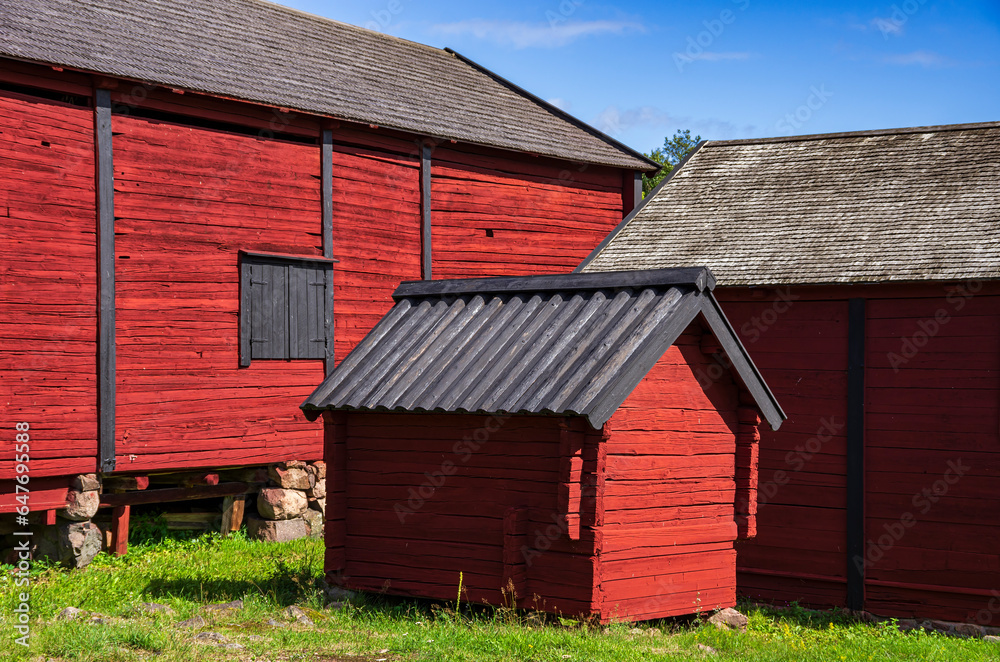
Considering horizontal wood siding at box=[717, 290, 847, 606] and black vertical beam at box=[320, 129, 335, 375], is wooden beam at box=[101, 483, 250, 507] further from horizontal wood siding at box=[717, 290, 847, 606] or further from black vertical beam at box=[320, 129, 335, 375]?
horizontal wood siding at box=[717, 290, 847, 606]

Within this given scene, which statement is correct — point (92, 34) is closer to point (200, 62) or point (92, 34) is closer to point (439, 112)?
point (200, 62)

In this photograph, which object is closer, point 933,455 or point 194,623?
point 194,623

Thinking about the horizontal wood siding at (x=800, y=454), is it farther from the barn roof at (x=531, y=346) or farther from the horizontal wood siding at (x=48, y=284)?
the horizontal wood siding at (x=48, y=284)

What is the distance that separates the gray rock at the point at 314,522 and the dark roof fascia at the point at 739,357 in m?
7.18

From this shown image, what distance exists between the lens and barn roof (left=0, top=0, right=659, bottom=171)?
1191cm

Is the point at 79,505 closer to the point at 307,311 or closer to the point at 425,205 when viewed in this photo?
the point at 307,311

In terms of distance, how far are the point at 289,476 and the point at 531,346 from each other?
622 centimetres

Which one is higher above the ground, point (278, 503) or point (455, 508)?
point (455, 508)

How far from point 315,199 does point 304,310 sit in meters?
1.59

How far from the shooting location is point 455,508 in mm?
8844

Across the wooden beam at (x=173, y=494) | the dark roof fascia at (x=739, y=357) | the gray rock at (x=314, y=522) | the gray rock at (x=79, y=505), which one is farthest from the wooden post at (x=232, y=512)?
the dark roof fascia at (x=739, y=357)

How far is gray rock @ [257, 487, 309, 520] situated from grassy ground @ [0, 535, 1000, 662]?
1.60 metres

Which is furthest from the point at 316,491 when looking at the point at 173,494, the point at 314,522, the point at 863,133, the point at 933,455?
the point at 863,133

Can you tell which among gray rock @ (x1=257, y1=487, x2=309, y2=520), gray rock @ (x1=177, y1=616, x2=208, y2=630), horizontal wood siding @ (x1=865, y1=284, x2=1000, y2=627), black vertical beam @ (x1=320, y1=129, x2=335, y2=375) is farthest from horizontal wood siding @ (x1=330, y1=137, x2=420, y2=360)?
horizontal wood siding @ (x1=865, y1=284, x2=1000, y2=627)
